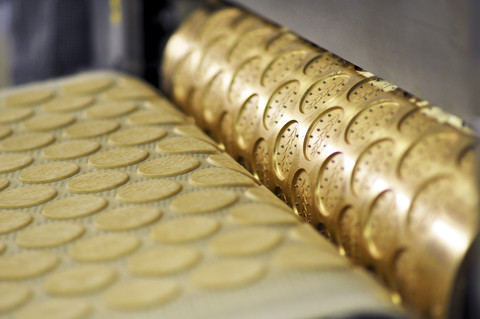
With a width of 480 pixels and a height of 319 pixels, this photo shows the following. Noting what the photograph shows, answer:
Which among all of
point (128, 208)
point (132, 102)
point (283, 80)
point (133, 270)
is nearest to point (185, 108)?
point (132, 102)

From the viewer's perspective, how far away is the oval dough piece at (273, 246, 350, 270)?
506mm

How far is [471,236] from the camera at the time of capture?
0.48 meters

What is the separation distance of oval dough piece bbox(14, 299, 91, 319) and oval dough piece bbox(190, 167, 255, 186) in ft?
0.68

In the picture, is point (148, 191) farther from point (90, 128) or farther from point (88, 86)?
point (88, 86)

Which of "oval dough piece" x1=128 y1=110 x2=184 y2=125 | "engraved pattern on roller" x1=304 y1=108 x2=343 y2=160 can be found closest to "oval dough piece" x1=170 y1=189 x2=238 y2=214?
"engraved pattern on roller" x1=304 y1=108 x2=343 y2=160

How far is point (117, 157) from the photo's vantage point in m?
0.73

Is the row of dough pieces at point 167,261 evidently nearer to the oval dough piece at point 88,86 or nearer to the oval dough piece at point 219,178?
the oval dough piece at point 219,178

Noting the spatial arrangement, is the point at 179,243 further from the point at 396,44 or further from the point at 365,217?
the point at 396,44

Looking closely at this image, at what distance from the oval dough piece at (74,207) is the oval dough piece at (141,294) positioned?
0.45ft

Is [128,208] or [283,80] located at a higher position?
[283,80]

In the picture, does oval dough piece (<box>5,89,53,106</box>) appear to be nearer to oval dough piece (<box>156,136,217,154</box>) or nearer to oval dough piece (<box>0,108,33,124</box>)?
oval dough piece (<box>0,108,33,124</box>)

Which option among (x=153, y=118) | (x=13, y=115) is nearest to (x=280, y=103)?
(x=153, y=118)

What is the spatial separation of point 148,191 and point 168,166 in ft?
0.19

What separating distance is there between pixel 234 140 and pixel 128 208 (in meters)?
0.24
